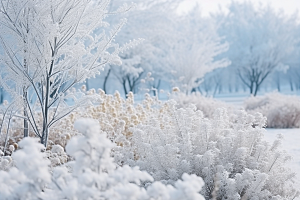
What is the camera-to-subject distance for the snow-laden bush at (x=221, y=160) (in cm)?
265

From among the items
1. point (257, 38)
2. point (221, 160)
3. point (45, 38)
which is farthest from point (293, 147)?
point (257, 38)

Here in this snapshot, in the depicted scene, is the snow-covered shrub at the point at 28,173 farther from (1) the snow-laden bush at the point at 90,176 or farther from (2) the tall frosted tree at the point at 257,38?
(2) the tall frosted tree at the point at 257,38

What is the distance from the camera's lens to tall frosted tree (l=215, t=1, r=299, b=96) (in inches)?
943

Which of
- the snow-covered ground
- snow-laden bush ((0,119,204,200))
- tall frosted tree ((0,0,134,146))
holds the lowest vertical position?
the snow-covered ground

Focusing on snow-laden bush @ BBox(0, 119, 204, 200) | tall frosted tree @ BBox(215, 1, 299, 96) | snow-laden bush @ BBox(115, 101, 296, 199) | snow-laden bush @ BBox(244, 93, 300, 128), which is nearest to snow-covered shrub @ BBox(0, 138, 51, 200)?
snow-laden bush @ BBox(0, 119, 204, 200)

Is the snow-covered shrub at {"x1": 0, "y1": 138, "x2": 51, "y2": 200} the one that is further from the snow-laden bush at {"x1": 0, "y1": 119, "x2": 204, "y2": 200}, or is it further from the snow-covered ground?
the snow-covered ground

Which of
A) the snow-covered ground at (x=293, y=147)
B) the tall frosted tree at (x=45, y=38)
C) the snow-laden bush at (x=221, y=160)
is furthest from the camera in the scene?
the snow-covered ground at (x=293, y=147)

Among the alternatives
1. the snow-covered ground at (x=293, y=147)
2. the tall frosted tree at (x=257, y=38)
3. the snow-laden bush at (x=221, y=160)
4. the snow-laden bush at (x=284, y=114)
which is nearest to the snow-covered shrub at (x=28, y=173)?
the snow-laden bush at (x=221, y=160)

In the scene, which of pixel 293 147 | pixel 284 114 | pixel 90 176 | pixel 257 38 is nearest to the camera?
pixel 90 176

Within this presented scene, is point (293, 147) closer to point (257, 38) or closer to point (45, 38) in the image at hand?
point (45, 38)

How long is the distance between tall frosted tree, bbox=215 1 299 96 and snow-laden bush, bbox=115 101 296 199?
20856 mm

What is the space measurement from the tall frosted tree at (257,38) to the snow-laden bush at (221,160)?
2086 centimetres

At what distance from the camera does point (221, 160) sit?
2.93 metres

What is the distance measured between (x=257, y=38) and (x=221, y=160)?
82.8 ft
